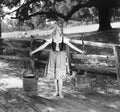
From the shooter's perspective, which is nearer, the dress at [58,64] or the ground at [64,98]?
the ground at [64,98]

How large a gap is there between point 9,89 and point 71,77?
2339 mm

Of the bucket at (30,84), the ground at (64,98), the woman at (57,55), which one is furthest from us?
the bucket at (30,84)

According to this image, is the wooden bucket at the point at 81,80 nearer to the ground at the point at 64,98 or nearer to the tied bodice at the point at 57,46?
the ground at the point at 64,98

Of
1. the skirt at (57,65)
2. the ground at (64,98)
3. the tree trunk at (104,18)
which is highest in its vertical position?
the tree trunk at (104,18)

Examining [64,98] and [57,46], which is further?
[64,98]

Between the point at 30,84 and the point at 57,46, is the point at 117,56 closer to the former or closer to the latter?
the point at 57,46

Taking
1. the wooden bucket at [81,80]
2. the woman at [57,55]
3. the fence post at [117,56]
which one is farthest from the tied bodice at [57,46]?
the fence post at [117,56]

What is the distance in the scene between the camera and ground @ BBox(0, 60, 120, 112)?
18.4 ft

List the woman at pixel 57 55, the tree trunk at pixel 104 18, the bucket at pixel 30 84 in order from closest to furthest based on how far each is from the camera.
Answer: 1. the woman at pixel 57 55
2. the bucket at pixel 30 84
3. the tree trunk at pixel 104 18

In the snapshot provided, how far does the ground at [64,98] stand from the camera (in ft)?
18.4

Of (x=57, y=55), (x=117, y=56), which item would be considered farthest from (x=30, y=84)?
(x=117, y=56)

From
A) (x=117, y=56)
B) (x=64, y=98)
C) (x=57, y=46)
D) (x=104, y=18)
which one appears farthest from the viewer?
(x=104, y=18)

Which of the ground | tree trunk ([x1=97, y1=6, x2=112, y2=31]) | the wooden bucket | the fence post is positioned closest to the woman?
the wooden bucket

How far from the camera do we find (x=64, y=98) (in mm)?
6465
